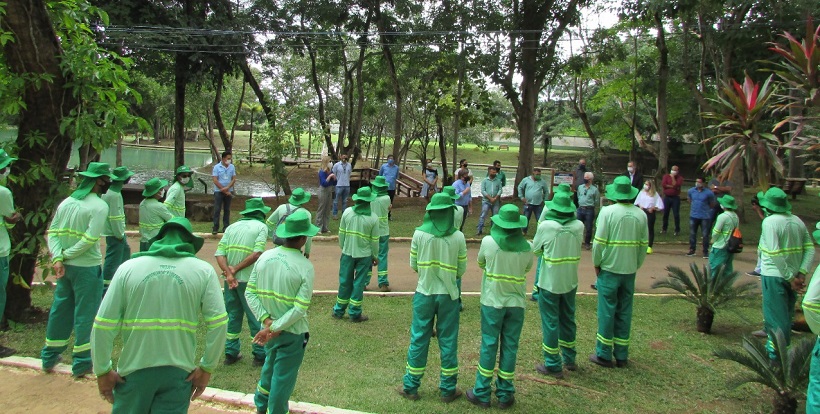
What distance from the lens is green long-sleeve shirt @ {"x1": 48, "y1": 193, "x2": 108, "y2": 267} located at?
6.07 meters

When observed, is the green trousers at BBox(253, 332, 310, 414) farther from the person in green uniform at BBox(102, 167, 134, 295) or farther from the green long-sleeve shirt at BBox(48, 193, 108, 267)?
the person in green uniform at BBox(102, 167, 134, 295)

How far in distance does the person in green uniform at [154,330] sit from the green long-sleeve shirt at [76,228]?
8.96 feet

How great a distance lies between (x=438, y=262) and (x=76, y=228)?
376cm

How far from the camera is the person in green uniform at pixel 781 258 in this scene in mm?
6805

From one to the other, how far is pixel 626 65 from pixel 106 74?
85.8 ft

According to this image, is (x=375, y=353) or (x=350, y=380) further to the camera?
(x=375, y=353)

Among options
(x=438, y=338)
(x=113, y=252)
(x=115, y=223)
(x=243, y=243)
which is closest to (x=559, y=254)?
(x=438, y=338)

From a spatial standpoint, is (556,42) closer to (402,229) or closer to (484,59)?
(484,59)

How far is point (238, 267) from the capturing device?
6.29m

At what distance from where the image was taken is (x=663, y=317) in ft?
29.4

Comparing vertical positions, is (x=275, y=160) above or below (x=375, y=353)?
above

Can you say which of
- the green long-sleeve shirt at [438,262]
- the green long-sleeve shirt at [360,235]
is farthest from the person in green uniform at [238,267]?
the green long-sleeve shirt at [360,235]

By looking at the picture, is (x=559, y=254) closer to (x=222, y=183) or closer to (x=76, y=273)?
(x=76, y=273)

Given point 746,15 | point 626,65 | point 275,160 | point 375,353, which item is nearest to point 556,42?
point 746,15
